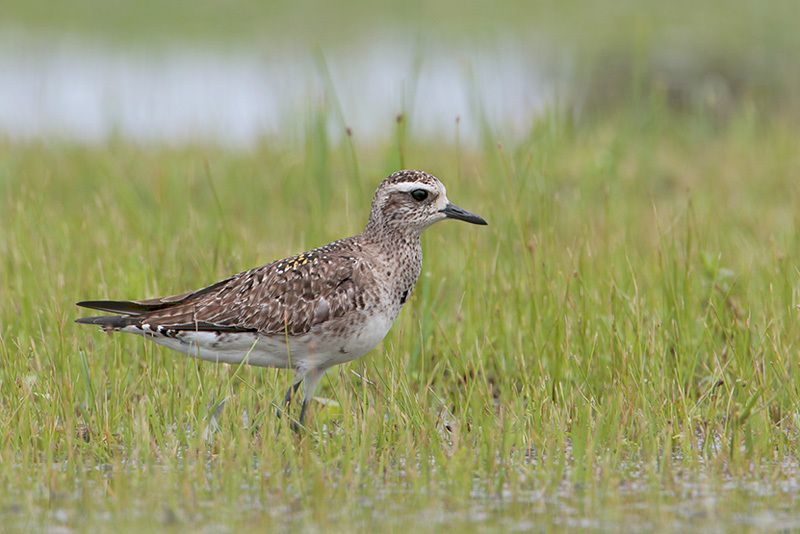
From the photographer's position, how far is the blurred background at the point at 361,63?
15703mm

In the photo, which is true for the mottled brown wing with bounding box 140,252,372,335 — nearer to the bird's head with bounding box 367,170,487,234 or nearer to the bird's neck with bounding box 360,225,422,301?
the bird's neck with bounding box 360,225,422,301

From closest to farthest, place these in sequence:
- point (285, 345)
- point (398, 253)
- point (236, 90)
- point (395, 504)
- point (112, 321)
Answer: point (395, 504), point (285, 345), point (112, 321), point (398, 253), point (236, 90)

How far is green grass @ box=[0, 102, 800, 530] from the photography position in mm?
5988

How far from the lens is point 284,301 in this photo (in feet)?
24.6

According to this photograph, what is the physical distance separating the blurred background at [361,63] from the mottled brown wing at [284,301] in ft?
15.0

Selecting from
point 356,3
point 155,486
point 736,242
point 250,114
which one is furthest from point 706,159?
point 356,3

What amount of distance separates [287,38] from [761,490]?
18.4 metres

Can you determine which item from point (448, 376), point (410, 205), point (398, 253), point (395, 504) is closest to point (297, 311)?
point (398, 253)

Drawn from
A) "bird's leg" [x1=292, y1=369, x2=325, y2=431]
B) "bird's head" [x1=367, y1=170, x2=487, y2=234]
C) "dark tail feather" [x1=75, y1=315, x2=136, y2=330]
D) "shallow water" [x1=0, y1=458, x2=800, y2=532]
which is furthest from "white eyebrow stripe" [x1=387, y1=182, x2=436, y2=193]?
"shallow water" [x1=0, y1=458, x2=800, y2=532]

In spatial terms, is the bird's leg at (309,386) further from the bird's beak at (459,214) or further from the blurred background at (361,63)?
the blurred background at (361,63)

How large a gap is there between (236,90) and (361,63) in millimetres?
2016

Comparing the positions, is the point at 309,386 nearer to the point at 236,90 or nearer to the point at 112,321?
the point at 112,321

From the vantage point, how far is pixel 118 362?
8047 mm

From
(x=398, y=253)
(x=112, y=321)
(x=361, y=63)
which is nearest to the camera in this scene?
(x=112, y=321)
